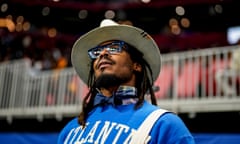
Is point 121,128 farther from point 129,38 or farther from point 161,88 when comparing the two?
point 161,88

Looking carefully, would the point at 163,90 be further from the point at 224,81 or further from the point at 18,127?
the point at 18,127

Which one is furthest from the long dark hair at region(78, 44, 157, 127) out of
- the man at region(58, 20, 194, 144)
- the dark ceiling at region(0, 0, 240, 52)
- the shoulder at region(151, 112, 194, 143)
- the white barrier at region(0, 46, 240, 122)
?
the dark ceiling at region(0, 0, 240, 52)

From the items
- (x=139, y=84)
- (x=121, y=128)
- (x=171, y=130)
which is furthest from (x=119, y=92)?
(x=171, y=130)

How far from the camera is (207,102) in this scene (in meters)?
6.62

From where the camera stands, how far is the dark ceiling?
1883cm

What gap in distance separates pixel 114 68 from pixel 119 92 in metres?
0.15

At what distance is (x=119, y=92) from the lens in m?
2.52

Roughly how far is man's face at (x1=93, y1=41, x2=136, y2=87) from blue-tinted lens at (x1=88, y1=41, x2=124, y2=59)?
0.02 metres

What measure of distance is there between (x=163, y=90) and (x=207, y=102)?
2.56 ft

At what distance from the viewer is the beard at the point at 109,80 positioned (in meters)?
2.49

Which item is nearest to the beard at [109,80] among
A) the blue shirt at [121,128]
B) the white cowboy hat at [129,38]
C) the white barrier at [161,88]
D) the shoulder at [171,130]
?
the blue shirt at [121,128]

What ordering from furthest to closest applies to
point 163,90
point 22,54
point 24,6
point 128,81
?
point 24,6, point 22,54, point 163,90, point 128,81

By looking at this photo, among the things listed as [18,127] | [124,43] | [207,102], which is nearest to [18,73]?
[18,127]

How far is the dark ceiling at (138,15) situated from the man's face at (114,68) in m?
14.7
